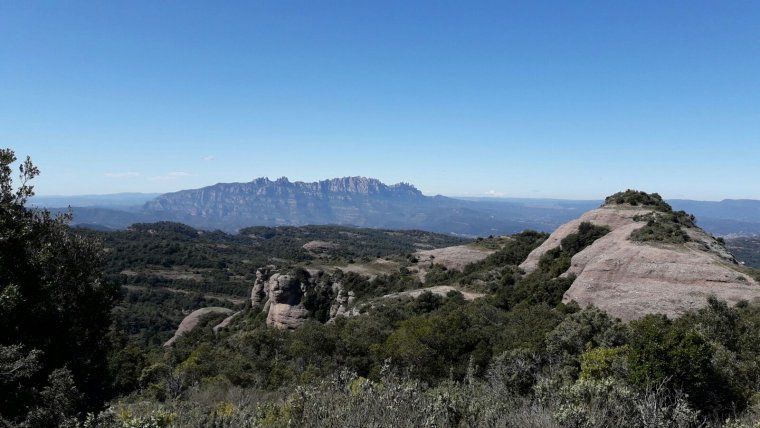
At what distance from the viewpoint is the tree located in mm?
10617

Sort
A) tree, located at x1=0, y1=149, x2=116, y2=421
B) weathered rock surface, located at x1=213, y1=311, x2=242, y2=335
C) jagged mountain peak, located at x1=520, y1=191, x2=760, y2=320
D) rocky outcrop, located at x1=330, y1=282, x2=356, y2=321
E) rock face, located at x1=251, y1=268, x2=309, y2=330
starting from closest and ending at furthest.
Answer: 1. tree, located at x1=0, y1=149, x2=116, y2=421
2. jagged mountain peak, located at x1=520, y1=191, x2=760, y2=320
3. rocky outcrop, located at x1=330, y1=282, x2=356, y2=321
4. rock face, located at x1=251, y1=268, x2=309, y2=330
5. weathered rock surface, located at x1=213, y1=311, x2=242, y2=335

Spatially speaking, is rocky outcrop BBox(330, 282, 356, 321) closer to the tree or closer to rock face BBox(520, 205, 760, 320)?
rock face BBox(520, 205, 760, 320)

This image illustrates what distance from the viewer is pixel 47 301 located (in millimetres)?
12156

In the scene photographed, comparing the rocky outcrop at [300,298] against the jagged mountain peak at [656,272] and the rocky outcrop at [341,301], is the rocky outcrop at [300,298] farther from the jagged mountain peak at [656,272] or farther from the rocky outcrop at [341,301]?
the jagged mountain peak at [656,272]

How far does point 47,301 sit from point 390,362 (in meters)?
12.0

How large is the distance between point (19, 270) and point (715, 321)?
26787 millimetres

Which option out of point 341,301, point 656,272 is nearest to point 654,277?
point 656,272

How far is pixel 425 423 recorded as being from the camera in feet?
21.5

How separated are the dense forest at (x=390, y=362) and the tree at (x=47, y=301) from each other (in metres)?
0.04

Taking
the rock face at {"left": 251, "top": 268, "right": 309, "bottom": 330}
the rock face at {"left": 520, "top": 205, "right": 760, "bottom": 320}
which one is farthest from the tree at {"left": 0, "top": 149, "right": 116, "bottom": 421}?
the rock face at {"left": 251, "top": 268, "right": 309, "bottom": 330}

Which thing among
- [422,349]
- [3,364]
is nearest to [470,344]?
[422,349]

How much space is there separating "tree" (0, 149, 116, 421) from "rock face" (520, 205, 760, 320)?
26.8 m

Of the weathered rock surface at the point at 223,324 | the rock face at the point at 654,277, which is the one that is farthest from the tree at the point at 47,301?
the weathered rock surface at the point at 223,324

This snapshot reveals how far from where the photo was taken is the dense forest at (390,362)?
781cm
